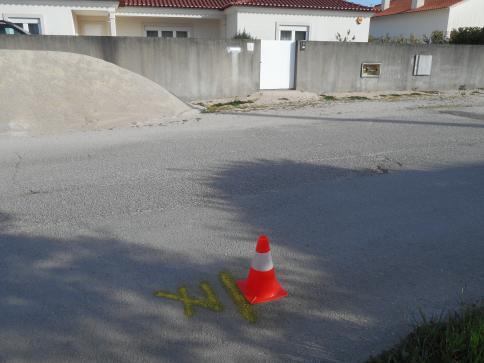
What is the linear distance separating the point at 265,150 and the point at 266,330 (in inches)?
178

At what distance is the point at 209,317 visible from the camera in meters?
2.77

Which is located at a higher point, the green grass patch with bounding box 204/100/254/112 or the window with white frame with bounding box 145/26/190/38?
the window with white frame with bounding box 145/26/190/38

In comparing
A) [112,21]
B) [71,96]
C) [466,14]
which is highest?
[466,14]

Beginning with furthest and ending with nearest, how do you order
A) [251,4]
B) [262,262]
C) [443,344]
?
[251,4], [262,262], [443,344]

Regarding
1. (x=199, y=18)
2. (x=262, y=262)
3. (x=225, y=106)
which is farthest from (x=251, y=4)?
(x=262, y=262)

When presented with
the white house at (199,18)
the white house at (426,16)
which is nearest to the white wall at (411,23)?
the white house at (426,16)

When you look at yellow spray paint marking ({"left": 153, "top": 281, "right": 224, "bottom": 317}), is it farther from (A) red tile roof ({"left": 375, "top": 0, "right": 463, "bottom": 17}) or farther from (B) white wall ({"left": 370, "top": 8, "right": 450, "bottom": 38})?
(B) white wall ({"left": 370, "top": 8, "right": 450, "bottom": 38})

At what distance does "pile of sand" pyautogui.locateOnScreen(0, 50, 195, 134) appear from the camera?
8.99m

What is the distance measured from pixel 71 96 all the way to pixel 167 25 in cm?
1425

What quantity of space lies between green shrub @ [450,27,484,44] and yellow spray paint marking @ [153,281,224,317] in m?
22.1

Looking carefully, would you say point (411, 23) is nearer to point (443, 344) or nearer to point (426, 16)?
point (426, 16)

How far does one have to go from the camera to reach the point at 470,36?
813 inches

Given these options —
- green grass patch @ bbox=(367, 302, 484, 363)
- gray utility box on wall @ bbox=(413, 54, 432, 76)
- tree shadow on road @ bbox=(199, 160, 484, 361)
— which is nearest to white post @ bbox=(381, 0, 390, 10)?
gray utility box on wall @ bbox=(413, 54, 432, 76)

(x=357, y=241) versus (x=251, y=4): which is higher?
(x=251, y=4)
